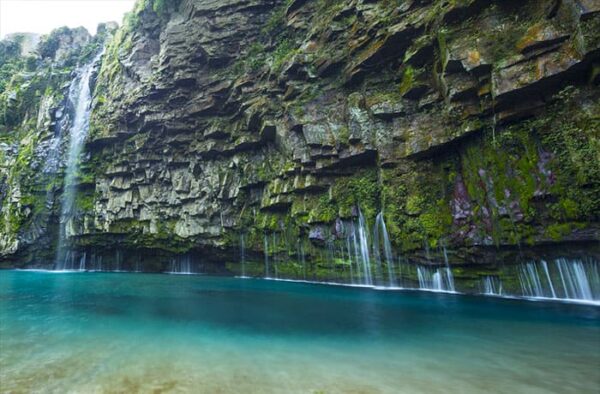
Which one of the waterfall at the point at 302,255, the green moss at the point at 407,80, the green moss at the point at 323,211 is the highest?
the green moss at the point at 407,80

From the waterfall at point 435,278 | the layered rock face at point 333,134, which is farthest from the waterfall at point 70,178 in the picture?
the waterfall at point 435,278

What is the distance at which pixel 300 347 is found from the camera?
7.73 metres

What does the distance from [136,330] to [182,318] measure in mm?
1929

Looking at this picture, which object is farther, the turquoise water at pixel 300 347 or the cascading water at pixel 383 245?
the cascading water at pixel 383 245

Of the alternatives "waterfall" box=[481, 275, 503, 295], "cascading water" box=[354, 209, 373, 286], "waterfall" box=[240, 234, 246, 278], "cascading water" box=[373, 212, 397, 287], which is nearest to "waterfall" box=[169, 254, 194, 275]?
"waterfall" box=[240, 234, 246, 278]

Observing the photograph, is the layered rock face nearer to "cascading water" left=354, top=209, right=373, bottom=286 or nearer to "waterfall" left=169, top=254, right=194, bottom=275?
"cascading water" left=354, top=209, right=373, bottom=286

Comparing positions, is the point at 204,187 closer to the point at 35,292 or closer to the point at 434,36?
the point at 35,292

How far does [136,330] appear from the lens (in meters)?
9.27

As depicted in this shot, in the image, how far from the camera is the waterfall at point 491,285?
16031mm

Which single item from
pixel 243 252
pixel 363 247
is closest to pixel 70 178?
pixel 243 252

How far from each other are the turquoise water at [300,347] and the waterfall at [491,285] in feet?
5.81

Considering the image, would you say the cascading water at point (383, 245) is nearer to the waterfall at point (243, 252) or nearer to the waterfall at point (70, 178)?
the waterfall at point (243, 252)

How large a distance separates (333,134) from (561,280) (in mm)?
13948

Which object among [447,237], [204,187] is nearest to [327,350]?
[447,237]
